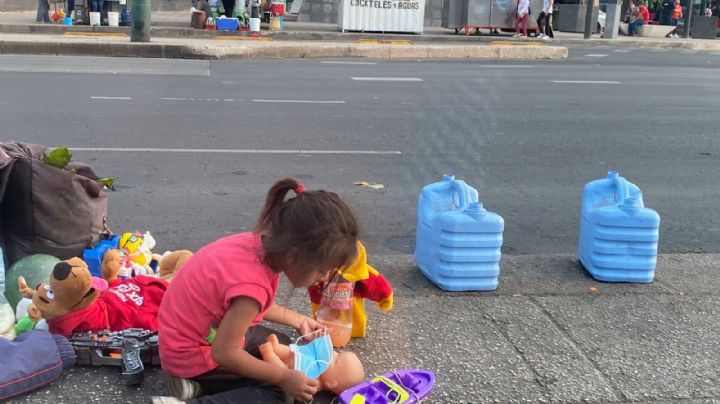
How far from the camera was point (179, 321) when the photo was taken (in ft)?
9.21

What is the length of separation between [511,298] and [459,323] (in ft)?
1.55

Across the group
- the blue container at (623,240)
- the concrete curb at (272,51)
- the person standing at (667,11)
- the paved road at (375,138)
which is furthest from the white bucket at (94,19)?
the person standing at (667,11)

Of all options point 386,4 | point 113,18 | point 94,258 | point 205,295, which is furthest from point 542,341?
point 386,4

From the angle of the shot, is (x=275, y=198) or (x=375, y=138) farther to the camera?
(x=375, y=138)

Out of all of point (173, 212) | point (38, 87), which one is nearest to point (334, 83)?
point (38, 87)

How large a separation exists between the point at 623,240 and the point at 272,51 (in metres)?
15.3

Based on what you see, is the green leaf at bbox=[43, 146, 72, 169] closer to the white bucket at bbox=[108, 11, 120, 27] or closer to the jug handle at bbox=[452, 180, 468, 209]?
the jug handle at bbox=[452, 180, 468, 209]

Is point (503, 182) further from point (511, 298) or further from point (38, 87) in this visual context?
point (38, 87)

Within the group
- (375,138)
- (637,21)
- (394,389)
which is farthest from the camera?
(637,21)

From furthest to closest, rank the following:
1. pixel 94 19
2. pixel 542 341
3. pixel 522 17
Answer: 1. pixel 522 17
2. pixel 94 19
3. pixel 542 341

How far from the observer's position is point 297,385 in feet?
9.02

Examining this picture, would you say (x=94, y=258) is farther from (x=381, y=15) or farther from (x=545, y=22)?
(x=545, y=22)

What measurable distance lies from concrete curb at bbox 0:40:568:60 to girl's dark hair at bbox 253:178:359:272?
610 inches

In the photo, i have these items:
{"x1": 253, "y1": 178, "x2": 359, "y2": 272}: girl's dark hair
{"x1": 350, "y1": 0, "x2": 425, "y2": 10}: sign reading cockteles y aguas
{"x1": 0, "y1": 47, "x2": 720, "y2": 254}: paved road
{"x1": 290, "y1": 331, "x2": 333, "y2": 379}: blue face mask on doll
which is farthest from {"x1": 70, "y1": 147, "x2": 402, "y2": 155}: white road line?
{"x1": 350, "y1": 0, "x2": 425, "y2": 10}: sign reading cockteles y aguas
